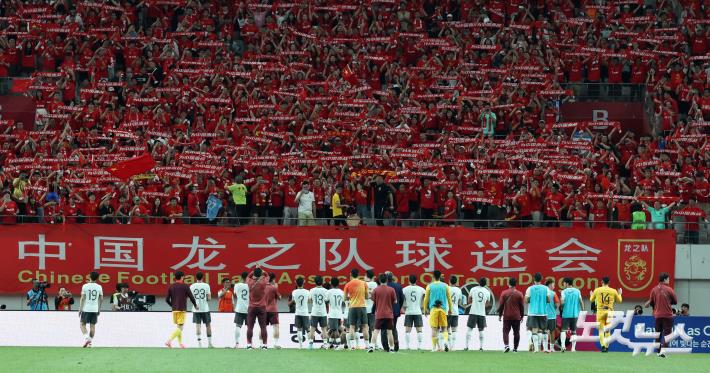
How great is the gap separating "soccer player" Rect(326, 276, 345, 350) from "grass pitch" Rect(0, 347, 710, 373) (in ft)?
3.68

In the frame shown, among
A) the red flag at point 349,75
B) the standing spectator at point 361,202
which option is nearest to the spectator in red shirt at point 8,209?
the standing spectator at point 361,202

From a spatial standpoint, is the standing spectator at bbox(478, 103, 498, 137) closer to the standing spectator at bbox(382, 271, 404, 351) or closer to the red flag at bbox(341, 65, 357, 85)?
the red flag at bbox(341, 65, 357, 85)

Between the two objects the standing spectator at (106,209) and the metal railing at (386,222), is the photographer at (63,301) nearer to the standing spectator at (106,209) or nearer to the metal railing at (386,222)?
the metal railing at (386,222)

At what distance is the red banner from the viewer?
34688 millimetres

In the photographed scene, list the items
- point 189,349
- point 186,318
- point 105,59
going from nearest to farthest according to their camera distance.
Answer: point 189,349
point 186,318
point 105,59

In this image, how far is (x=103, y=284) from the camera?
113 feet

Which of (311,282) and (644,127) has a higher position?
(644,127)

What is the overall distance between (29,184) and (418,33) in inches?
515

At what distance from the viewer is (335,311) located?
98.2 feet

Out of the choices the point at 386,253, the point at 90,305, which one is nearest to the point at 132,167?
the point at 90,305

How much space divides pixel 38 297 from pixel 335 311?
8.27 meters

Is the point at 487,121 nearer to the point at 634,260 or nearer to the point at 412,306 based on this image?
the point at 634,260

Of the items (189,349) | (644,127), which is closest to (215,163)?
(189,349)

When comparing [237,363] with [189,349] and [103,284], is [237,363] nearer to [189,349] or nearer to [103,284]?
[189,349]
